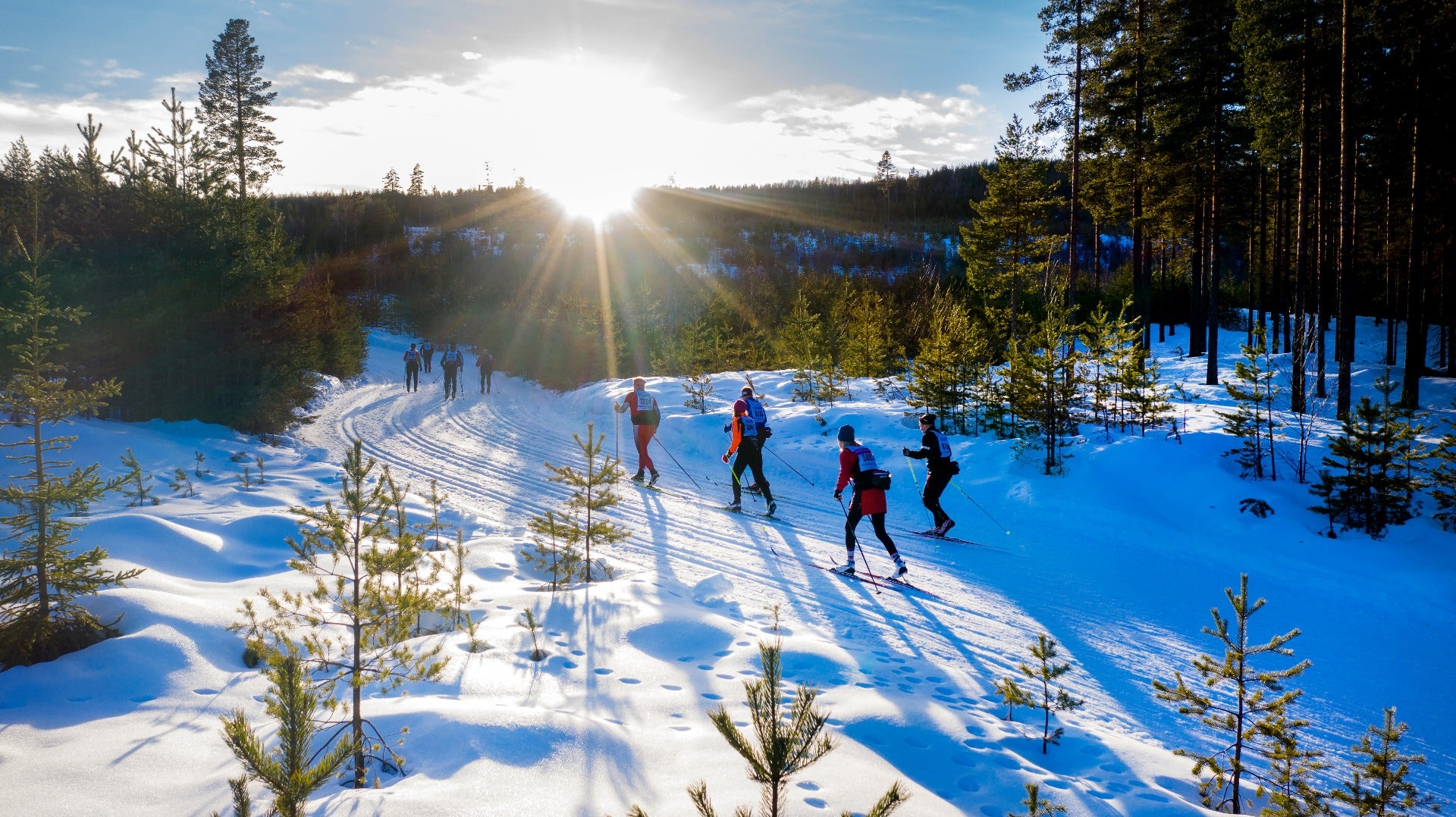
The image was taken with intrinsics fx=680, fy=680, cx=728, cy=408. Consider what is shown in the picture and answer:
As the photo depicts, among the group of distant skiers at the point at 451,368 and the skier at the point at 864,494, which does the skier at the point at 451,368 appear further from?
the skier at the point at 864,494

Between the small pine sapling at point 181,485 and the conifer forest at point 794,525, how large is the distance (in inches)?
2.6

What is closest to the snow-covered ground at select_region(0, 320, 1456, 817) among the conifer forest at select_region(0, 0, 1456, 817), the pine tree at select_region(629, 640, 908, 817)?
the conifer forest at select_region(0, 0, 1456, 817)

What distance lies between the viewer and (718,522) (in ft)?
34.8

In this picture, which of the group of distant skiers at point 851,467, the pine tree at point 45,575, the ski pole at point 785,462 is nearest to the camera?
the pine tree at point 45,575

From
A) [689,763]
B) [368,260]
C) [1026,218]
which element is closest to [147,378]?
[689,763]

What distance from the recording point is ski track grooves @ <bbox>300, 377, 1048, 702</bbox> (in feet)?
23.1

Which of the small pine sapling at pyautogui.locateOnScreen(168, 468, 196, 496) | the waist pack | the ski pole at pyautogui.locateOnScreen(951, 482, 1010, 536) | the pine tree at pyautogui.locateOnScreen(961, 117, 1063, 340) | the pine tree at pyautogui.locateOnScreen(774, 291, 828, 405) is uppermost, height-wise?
the pine tree at pyautogui.locateOnScreen(961, 117, 1063, 340)

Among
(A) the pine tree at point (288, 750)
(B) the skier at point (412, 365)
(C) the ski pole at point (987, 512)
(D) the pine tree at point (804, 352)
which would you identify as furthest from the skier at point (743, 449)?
(B) the skier at point (412, 365)

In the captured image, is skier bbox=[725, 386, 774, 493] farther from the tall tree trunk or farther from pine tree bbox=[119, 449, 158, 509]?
the tall tree trunk

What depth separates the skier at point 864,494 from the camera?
Result: 27.7 feet

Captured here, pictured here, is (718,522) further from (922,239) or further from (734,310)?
(922,239)

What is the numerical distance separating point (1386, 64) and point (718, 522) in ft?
63.3

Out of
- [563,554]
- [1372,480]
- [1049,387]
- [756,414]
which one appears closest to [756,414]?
[756,414]

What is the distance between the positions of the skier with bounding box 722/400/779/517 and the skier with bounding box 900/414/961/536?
2.52 metres
